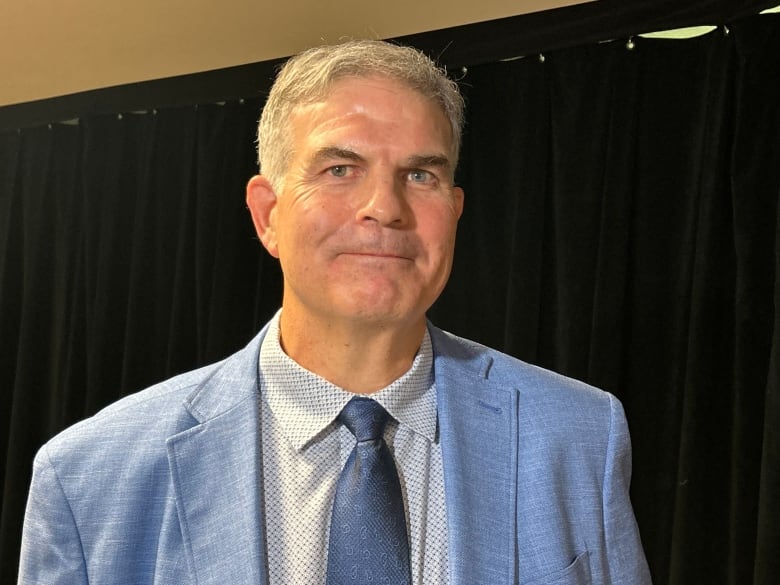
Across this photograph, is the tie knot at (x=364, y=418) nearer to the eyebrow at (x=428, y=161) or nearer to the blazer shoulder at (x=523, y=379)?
the blazer shoulder at (x=523, y=379)

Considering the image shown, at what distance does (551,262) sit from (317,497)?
1.96 m

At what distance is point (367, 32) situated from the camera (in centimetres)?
324

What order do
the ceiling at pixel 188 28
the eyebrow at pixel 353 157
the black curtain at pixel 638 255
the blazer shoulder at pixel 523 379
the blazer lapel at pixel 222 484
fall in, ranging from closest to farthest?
the blazer lapel at pixel 222 484 → the eyebrow at pixel 353 157 → the blazer shoulder at pixel 523 379 → the black curtain at pixel 638 255 → the ceiling at pixel 188 28

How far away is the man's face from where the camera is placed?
1.23m

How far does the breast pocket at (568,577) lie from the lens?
1.22 m

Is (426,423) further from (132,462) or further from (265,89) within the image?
(265,89)

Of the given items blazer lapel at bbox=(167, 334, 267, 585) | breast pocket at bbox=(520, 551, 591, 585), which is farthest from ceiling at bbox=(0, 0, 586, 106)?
breast pocket at bbox=(520, 551, 591, 585)

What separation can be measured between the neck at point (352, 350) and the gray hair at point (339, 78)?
246 millimetres

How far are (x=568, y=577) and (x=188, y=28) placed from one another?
2736 mm

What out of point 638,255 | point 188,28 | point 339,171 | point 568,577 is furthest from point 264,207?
point 188,28

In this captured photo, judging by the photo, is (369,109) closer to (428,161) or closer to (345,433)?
(428,161)

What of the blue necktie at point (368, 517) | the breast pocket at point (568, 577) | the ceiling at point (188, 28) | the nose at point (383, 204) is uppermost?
the ceiling at point (188, 28)

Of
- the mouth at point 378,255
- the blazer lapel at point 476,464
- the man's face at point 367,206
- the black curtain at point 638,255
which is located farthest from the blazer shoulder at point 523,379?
the black curtain at point 638,255

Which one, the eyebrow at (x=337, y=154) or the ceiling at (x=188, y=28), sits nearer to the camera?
the eyebrow at (x=337, y=154)
